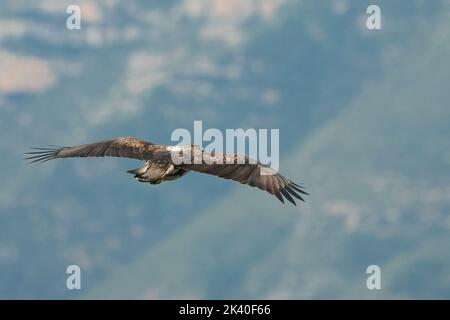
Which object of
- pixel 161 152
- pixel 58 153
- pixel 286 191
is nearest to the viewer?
pixel 286 191

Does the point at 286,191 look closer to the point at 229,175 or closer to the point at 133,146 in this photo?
the point at 229,175

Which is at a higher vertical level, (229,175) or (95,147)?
(95,147)

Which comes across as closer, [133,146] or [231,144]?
[231,144]

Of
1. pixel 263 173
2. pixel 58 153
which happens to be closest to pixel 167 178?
pixel 263 173

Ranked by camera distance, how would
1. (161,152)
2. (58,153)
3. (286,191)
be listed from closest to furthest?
(286,191) < (161,152) < (58,153)
